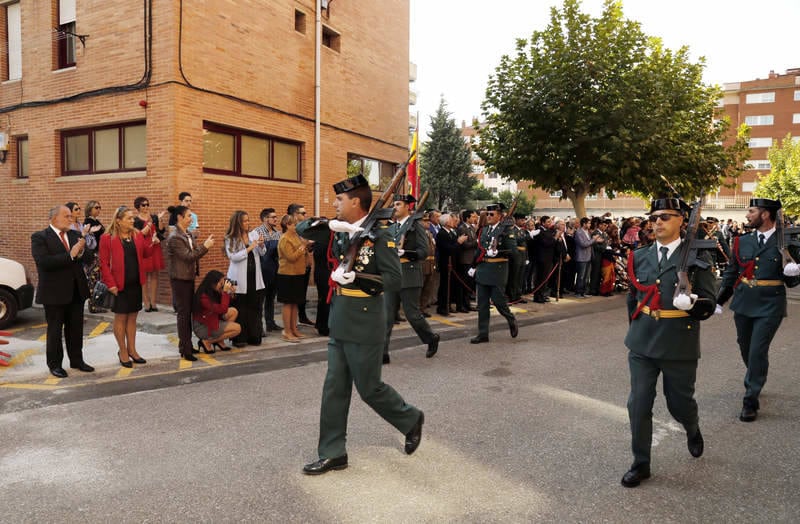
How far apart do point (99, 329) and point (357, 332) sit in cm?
667

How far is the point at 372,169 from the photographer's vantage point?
17078mm

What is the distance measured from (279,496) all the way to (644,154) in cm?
1817

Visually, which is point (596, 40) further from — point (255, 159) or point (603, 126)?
point (255, 159)

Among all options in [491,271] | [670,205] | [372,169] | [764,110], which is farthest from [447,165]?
[764,110]

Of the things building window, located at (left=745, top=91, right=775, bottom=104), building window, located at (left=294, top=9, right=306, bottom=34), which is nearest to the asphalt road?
building window, located at (left=294, top=9, right=306, bottom=34)

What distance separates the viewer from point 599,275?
15.3 meters

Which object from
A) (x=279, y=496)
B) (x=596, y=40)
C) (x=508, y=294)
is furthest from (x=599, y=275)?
(x=279, y=496)

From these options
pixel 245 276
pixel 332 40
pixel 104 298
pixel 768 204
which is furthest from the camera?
pixel 332 40

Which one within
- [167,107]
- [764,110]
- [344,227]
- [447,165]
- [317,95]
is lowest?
[344,227]

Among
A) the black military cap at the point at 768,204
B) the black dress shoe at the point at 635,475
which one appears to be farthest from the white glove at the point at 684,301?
the black military cap at the point at 768,204

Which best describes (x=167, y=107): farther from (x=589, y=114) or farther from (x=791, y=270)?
(x=589, y=114)

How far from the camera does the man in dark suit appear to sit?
6.40 meters

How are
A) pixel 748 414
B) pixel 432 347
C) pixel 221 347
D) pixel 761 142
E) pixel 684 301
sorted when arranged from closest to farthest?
pixel 684 301 → pixel 748 414 → pixel 432 347 → pixel 221 347 → pixel 761 142

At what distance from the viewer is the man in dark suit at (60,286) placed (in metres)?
6.40
